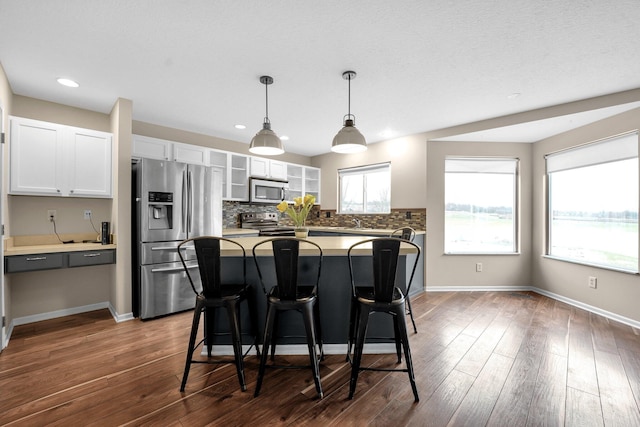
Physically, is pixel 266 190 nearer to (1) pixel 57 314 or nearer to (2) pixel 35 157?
(2) pixel 35 157

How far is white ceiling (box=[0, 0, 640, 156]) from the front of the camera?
181 centimetres

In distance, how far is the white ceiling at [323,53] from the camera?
1.81 metres

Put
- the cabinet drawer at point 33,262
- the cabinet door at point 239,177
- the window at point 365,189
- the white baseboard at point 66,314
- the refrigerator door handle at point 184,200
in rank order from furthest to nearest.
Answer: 1. the window at point 365,189
2. the cabinet door at point 239,177
3. the refrigerator door handle at point 184,200
4. the white baseboard at point 66,314
5. the cabinet drawer at point 33,262

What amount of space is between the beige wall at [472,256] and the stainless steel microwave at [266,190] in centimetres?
260

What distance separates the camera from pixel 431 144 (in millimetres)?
4480

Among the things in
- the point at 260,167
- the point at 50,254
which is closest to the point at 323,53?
the point at 260,167

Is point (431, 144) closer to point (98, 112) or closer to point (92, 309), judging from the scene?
point (98, 112)

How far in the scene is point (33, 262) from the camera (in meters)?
2.73

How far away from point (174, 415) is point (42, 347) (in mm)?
1813

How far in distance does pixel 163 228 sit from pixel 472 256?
4.36 m

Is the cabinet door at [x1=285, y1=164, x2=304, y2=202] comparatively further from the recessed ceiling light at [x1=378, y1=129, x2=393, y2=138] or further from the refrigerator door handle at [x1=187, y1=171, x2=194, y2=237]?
the refrigerator door handle at [x1=187, y1=171, x2=194, y2=237]

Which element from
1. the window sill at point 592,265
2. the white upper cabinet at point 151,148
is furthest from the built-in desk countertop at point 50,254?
the window sill at point 592,265

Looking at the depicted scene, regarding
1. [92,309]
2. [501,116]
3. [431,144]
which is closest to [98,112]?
[92,309]

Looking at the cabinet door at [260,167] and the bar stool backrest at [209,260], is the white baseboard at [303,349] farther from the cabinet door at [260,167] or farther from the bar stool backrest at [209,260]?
the cabinet door at [260,167]
